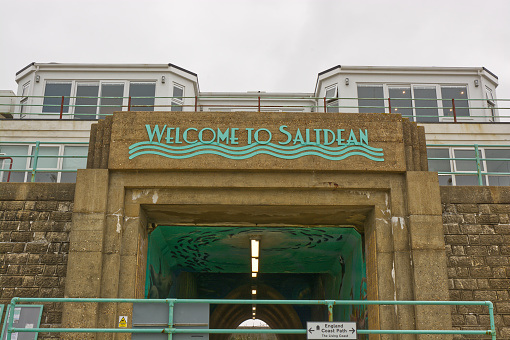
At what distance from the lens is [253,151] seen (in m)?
11.6

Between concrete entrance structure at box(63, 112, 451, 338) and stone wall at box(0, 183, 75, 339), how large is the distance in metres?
0.60

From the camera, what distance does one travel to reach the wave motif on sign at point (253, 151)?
1150 cm

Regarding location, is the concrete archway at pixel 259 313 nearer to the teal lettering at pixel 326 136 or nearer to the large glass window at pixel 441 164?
the large glass window at pixel 441 164

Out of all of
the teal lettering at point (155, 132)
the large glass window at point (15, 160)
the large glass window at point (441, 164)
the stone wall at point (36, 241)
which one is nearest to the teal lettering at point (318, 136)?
the teal lettering at point (155, 132)

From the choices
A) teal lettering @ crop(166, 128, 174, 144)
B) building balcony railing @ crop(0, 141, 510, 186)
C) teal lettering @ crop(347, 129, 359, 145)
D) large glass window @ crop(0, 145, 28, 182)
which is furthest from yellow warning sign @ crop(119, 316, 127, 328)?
large glass window @ crop(0, 145, 28, 182)

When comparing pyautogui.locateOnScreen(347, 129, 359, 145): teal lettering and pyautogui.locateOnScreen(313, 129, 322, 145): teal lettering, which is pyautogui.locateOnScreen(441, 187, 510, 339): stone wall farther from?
pyautogui.locateOnScreen(313, 129, 322, 145): teal lettering

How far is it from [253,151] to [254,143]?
18cm

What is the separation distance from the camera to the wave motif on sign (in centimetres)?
1150

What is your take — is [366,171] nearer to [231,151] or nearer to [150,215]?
[231,151]

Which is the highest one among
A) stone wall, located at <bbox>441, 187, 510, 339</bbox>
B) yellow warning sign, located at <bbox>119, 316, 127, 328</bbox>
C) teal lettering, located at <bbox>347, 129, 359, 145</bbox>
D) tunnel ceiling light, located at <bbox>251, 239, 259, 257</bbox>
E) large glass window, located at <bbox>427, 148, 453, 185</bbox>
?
large glass window, located at <bbox>427, 148, 453, 185</bbox>

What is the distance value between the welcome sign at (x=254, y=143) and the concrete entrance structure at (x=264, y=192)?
29mm

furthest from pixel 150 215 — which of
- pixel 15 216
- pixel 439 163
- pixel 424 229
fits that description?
pixel 439 163

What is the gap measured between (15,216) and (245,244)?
6599 mm

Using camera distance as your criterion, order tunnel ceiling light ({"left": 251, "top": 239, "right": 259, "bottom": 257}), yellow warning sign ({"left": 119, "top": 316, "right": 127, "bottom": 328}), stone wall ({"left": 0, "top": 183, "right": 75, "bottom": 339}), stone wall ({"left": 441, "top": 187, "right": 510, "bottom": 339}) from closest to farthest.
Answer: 1. yellow warning sign ({"left": 119, "top": 316, "right": 127, "bottom": 328})
2. stone wall ({"left": 441, "top": 187, "right": 510, "bottom": 339})
3. stone wall ({"left": 0, "top": 183, "right": 75, "bottom": 339})
4. tunnel ceiling light ({"left": 251, "top": 239, "right": 259, "bottom": 257})
